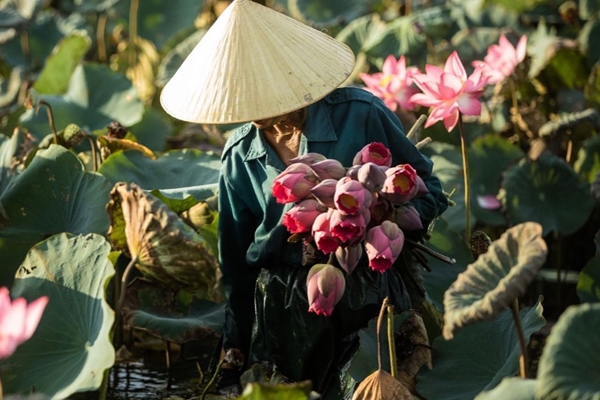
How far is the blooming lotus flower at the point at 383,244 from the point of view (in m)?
2.11

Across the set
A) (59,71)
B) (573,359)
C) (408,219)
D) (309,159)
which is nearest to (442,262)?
(408,219)

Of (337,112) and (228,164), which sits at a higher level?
(337,112)

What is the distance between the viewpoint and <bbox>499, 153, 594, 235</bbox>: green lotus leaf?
376cm

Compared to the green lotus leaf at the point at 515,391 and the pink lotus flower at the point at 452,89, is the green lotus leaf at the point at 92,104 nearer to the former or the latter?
the pink lotus flower at the point at 452,89

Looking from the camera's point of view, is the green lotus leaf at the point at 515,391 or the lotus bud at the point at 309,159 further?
the lotus bud at the point at 309,159

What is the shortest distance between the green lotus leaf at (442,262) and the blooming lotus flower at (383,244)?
3.15 feet

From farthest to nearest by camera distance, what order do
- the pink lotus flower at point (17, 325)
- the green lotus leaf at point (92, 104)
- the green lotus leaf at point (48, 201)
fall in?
the green lotus leaf at point (92, 104) < the green lotus leaf at point (48, 201) < the pink lotus flower at point (17, 325)

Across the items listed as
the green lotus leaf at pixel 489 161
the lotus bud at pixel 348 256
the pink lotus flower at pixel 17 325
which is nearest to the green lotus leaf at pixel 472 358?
the lotus bud at pixel 348 256

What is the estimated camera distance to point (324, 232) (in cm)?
210

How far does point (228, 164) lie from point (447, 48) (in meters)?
2.64

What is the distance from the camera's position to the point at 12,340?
178 cm

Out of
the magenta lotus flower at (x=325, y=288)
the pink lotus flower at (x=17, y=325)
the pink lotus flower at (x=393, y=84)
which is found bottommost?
the pink lotus flower at (x=393, y=84)

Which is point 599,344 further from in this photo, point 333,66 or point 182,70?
point 182,70

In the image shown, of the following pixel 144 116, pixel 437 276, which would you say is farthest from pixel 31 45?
pixel 437 276
